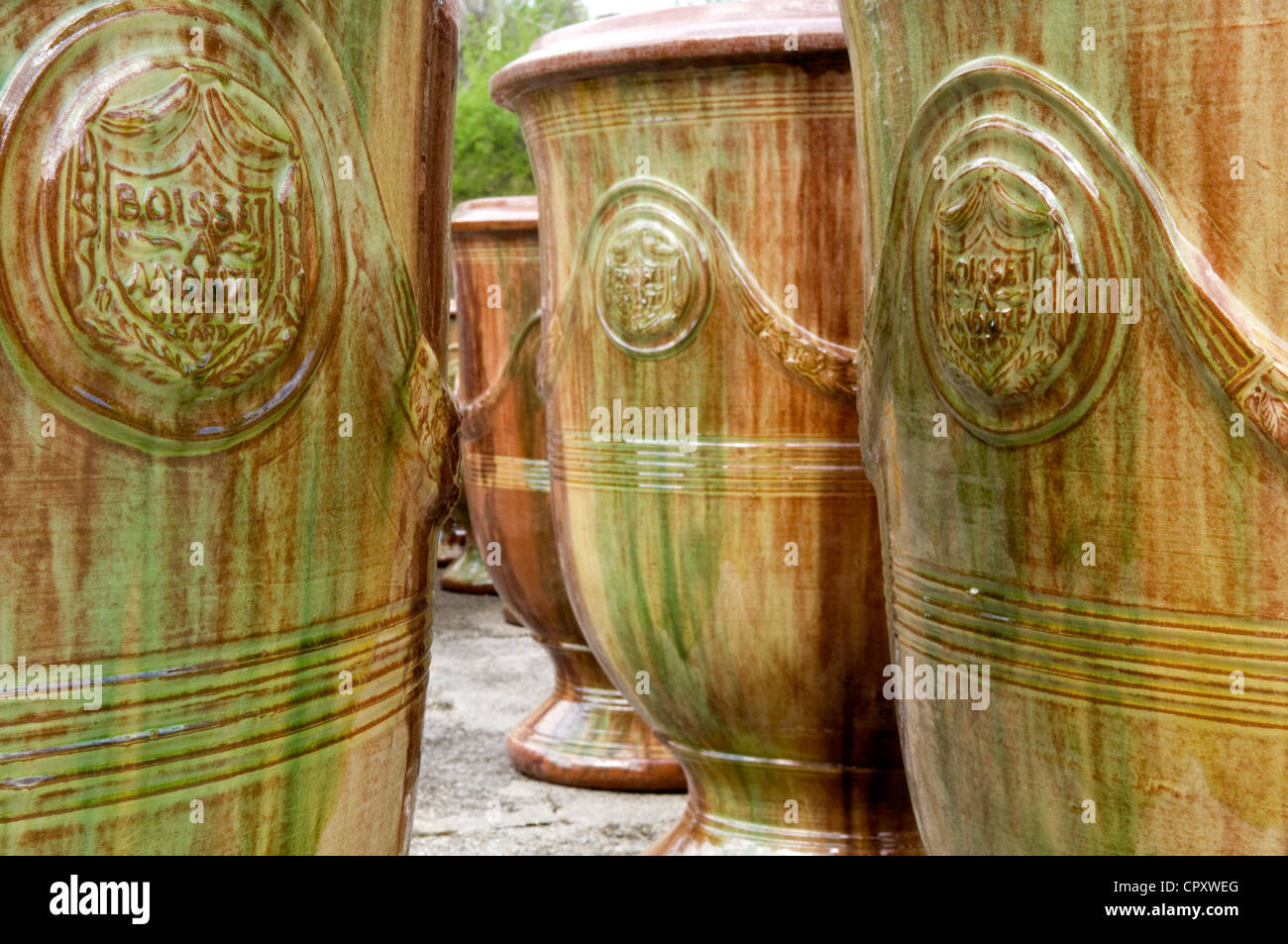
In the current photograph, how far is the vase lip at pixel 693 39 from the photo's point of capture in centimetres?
172

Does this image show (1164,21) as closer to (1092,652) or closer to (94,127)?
(1092,652)

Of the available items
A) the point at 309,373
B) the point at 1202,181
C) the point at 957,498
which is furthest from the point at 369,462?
the point at 1202,181

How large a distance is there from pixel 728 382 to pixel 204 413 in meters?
1.08

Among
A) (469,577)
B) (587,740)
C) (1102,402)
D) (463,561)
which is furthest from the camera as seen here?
(463,561)

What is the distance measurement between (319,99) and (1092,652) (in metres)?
0.59

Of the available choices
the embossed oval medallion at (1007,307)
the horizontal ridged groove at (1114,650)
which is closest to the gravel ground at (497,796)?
the horizontal ridged groove at (1114,650)

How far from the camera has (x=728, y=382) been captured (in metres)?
1.82

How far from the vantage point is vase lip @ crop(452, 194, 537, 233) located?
8.55 ft

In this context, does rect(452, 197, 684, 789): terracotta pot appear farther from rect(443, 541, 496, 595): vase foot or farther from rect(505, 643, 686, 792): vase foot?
rect(443, 541, 496, 595): vase foot

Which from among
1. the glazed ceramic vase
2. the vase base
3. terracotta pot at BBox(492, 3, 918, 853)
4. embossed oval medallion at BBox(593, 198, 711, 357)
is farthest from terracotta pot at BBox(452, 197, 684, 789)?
the glazed ceramic vase

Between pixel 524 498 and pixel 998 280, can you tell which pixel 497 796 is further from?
pixel 998 280

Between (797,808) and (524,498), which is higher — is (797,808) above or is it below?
below

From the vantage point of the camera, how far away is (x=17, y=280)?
73 cm

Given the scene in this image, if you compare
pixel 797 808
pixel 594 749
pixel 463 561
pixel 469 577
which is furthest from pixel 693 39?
pixel 463 561
